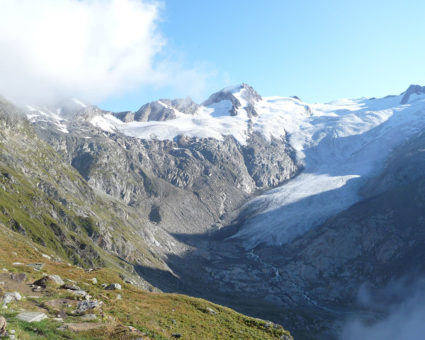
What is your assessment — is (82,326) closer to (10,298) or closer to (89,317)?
(89,317)

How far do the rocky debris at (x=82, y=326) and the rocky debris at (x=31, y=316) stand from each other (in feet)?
4.76

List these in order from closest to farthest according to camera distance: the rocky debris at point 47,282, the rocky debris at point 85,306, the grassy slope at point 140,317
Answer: the grassy slope at point 140,317, the rocky debris at point 85,306, the rocky debris at point 47,282

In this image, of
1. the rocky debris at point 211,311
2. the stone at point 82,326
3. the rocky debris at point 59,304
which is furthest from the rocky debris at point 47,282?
the rocky debris at point 211,311

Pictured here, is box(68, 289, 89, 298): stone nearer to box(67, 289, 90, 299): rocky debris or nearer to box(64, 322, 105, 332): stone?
box(67, 289, 90, 299): rocky debris

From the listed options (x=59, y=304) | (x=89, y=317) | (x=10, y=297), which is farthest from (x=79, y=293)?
(x=10, y=297)

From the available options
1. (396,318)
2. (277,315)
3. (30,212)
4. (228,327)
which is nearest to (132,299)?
Answer: (228,327)

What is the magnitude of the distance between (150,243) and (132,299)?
16685 cm

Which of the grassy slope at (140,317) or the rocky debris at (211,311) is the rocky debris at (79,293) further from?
the rocky debris at (211,311)

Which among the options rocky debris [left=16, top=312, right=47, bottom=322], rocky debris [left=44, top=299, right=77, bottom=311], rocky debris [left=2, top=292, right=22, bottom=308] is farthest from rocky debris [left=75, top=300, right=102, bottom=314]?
rocky debris [left=2, top=292, right=22, bottom=308]

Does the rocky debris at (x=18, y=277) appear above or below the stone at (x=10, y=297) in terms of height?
above

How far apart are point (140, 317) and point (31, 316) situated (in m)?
10.8

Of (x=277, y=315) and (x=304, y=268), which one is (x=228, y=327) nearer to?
(x=277, y=315)

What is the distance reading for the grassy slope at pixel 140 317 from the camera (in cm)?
2039

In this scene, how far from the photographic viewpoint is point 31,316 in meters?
20.4
